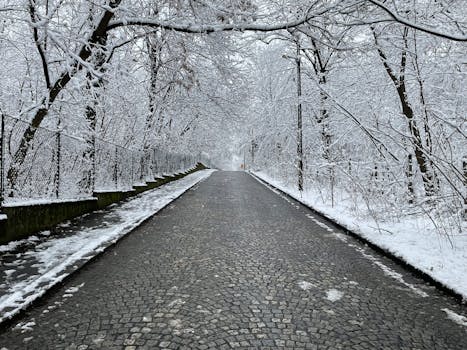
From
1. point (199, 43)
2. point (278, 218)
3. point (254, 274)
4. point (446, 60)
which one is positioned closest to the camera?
point (254, 274)

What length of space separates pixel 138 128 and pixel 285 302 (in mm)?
14820

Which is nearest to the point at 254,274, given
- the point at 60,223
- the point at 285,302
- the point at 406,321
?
the point at 285,302

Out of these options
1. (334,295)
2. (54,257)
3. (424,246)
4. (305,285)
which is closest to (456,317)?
(334,295)

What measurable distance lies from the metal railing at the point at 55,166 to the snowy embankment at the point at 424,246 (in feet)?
21.1

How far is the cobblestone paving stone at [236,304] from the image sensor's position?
314cm

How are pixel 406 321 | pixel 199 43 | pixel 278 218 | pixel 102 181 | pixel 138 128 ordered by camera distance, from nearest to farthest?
pixel 406 321 → pixel 278 218 → pixel 102 181 → pixel 199 43 → pixel 138 128

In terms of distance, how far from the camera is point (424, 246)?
245 inches

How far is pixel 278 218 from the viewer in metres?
10.1

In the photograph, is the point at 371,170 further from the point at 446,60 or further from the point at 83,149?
the point at 83,149

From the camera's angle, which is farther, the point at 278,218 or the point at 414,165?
the point at 278,218

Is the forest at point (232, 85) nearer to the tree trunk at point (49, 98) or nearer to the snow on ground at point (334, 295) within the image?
the tree trunk at point (49, 98)

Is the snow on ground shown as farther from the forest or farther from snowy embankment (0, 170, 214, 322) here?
snowy embankment (0, 170, 214, 322)

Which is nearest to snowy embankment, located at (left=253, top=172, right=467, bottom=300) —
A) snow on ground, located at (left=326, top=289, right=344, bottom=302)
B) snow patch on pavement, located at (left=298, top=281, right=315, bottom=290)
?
snow on ground, located at (left=326, top=289, right=344, bottom=302)

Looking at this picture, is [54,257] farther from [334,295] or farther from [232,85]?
[232,85]
